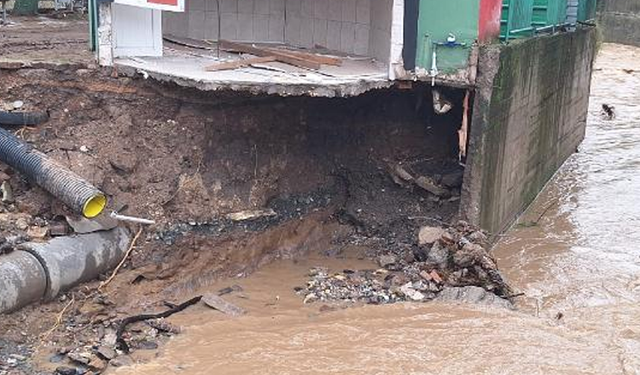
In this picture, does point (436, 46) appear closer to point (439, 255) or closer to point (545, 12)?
point (439, 255)

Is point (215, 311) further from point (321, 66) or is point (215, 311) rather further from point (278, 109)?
point (321, 66)

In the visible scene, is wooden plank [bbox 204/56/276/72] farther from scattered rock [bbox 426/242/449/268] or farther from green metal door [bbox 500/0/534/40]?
scattered rock [bbox 426/242/449/268]

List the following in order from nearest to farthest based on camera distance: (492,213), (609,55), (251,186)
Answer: (251,186) → (492,213) → (609,55)

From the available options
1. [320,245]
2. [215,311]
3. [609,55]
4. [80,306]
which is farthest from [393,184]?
[609,55]

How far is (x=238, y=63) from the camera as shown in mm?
9992

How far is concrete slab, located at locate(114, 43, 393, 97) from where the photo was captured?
894cm

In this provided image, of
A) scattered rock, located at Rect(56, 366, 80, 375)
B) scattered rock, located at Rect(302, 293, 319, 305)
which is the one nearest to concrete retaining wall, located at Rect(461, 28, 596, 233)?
scattered rock, located at Rect(302, 293, 319, 305)

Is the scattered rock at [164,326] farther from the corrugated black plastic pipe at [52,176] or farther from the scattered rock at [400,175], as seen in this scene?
the scattered rock at [400,175]

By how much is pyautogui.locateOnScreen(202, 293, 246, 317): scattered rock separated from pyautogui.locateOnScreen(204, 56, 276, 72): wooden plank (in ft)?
9.77

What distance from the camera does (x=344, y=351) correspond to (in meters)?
7.73

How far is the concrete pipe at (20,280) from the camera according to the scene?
23.4 ft

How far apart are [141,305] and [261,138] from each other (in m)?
3.02

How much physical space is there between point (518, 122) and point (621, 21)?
1011 inches

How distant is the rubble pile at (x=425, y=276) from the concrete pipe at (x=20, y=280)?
3064 millimetres
